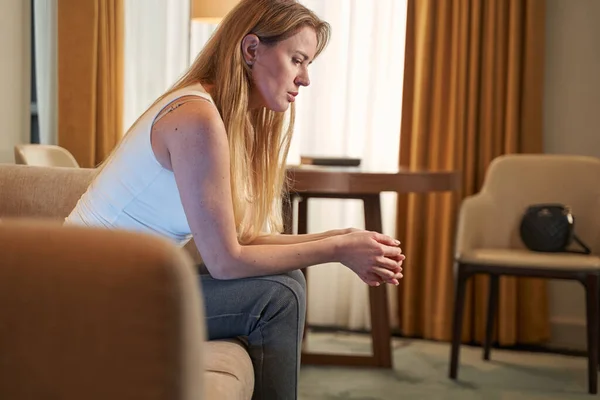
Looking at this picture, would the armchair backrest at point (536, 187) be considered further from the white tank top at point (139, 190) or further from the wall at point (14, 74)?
the wall at point (14, 74)

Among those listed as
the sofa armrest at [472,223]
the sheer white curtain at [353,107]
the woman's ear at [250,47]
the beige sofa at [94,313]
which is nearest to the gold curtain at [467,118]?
the sheer white curtain at [353,107]

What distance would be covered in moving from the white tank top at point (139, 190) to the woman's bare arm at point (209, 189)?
6cm

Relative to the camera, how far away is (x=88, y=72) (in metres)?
3.76

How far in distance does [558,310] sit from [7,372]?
11.1ft

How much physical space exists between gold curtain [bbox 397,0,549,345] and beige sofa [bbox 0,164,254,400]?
3097mm

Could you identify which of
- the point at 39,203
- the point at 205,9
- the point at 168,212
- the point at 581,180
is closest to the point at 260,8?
the point at 168,212

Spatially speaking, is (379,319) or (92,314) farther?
(379,319)

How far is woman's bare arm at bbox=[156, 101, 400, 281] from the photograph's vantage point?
1341 mm

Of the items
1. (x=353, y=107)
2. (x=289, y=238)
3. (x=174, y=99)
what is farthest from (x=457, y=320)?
(x=174, y=99)

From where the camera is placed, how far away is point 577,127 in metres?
3.61

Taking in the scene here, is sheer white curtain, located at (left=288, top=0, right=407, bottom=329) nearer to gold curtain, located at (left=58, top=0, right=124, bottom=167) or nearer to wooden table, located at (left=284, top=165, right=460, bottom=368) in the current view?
wooden table, located at (left=284, top=165, right=460, bottom=368)

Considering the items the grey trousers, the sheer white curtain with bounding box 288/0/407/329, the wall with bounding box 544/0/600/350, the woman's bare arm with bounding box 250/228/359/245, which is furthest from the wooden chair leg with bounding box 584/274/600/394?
the grey trousers

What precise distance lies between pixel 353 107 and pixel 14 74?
156 cm

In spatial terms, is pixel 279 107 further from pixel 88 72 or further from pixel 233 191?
pixel 88 72
